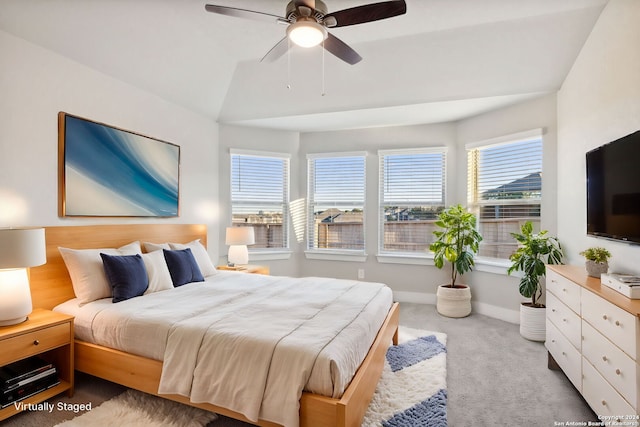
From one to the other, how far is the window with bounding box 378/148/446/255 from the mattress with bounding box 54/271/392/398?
200 cm

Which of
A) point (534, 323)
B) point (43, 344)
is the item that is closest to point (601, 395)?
point (534, 323)

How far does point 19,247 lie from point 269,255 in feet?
10.6

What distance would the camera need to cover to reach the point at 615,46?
251 cm

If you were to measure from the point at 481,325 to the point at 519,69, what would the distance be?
2815mm

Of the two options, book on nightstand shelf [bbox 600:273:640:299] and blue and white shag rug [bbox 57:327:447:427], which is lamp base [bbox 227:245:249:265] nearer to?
blue and white shag rug [bbox 57:327:447:427]

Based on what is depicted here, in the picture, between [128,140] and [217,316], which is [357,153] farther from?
[217,316]

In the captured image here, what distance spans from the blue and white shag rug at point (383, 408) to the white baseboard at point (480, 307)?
5.69 ft

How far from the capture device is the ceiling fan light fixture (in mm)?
2146

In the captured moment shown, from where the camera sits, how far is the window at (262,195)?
16.3 feet

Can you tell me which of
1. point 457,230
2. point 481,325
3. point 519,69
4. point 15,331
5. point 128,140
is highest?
point 519,69

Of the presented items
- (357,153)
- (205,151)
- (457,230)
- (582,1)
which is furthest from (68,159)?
(582,1)

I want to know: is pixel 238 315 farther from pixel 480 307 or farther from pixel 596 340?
pixel 480 307

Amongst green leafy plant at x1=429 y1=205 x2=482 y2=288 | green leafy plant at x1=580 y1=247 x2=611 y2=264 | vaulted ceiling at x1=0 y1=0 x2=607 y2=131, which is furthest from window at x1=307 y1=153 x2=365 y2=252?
green leafy plant at x1=580 y1=247 x2=611 y2=264

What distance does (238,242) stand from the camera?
4.25m
